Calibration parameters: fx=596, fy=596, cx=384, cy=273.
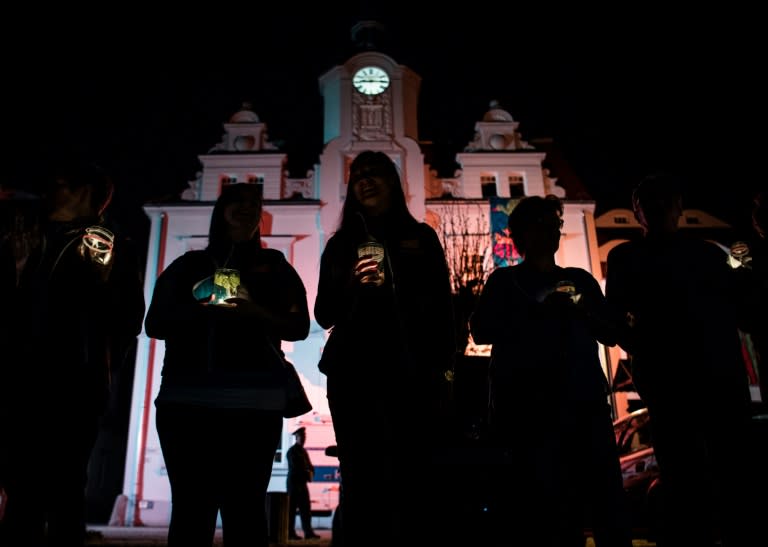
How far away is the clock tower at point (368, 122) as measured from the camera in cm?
1908

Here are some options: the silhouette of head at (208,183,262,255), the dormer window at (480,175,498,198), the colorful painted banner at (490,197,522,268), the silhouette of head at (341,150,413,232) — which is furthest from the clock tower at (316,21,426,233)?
the silhouette of head at (341,150,413,232)

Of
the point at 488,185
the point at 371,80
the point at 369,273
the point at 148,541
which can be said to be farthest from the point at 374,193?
the point at 371,80

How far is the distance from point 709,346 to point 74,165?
3409mm

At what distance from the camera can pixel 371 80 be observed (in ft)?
68.0

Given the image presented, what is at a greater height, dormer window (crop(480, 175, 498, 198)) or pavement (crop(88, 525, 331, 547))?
dormer window (crop(480, 175, 498, 198))

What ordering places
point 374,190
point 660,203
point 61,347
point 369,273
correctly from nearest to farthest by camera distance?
point 369,273 < point 61,347 < point 374,190 < point 660,203

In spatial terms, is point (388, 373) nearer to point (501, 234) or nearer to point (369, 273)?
point (369, 273)

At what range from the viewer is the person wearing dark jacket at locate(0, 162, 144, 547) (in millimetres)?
2431

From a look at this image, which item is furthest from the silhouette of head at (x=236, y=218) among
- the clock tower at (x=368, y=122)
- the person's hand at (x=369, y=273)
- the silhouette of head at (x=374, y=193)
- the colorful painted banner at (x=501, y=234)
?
the clock tower at (x=368, y=122)

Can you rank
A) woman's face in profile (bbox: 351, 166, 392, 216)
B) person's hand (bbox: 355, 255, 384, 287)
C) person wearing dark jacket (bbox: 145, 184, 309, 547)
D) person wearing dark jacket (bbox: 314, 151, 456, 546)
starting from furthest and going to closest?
woman's face in profile (bbox: 351, 166, 392, 216) < person wearing dark jacket (bbox: 145, 184, 309, 547) < person's hand (bbox: 355, 255, 384, 287) < person wearing dark jacket (bbox: 314, 151, 456, 546)

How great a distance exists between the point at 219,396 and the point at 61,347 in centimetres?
72

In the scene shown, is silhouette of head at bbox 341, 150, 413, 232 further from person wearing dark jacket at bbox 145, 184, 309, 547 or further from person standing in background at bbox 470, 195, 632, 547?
person standing in background at bbox 470, 195, 632, 547

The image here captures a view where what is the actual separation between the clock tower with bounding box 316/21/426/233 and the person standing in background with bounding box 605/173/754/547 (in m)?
15.1

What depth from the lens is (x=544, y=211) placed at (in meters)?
3.56
